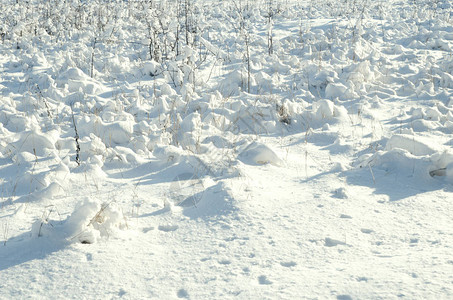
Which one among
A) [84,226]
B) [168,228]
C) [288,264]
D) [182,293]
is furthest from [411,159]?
[84,226]

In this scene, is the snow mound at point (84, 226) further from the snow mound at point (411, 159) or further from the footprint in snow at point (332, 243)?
the snow mound at point (411, 159)

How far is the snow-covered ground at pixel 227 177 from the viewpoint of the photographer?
77.5 inches

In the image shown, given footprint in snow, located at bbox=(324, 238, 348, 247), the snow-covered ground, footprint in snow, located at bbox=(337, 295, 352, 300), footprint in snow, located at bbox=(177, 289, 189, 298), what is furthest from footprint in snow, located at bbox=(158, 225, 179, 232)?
footprint in snow, located at bbox=(337, 295, 352, 300)

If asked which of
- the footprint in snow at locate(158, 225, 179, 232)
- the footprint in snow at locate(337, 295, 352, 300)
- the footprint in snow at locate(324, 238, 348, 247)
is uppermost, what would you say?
the footprint in snow at locate(337, 295, 352, 300)

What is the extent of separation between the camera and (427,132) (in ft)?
12.8

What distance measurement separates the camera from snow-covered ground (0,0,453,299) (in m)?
1.97

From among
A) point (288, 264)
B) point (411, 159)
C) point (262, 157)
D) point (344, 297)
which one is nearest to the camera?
point (344, 297)

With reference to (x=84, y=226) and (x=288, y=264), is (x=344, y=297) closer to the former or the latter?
(x=288, y=264)

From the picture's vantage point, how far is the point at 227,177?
3.08m

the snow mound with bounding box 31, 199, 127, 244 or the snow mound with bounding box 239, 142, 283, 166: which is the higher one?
the snow mound with bounding box 31, 199, 127, 244

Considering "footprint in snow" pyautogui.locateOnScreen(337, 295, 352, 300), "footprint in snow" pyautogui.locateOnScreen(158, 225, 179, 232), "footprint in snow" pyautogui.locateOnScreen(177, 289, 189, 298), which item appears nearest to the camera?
"footprint in snow" pyautogui.locateOnScreen(337, 295, 352, 300)

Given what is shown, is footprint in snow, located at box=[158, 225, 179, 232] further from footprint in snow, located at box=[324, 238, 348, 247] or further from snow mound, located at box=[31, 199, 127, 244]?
footprint in snow, located at box=[324, 238, 348, 247]

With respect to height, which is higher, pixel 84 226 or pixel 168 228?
pixel 84 226

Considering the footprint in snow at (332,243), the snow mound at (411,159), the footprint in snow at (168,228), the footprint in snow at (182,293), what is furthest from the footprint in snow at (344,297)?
the snow mound at (411,159)
